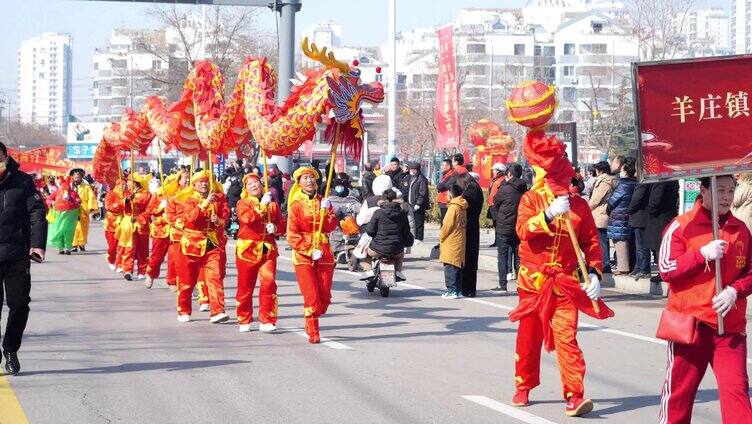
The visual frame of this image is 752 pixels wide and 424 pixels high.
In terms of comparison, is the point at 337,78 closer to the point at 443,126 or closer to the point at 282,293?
the point at 282,293

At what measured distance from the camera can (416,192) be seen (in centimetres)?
2434

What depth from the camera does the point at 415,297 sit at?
17156mm

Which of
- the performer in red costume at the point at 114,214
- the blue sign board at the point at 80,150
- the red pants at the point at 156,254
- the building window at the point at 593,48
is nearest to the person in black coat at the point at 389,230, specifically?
the red pants at the point at 156,254

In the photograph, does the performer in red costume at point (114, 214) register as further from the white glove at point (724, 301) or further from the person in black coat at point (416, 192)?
the white glove at point (724, 301)

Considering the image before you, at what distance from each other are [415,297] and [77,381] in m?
7.84

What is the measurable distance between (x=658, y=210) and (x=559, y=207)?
30.0 ft

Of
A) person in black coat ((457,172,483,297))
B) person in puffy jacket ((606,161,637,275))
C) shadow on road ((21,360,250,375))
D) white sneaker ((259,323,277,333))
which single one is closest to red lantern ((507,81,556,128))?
shadow on road ((21,360,250,375))

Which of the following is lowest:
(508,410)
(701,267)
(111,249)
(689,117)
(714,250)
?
(508,410)

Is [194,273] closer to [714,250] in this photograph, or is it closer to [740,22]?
[714,250]

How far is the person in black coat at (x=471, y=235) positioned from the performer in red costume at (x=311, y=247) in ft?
15.0

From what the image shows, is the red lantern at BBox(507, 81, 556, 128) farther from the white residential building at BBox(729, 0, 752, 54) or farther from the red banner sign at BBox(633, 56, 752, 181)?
the white residential building at BBox(729, 0, 752, 54)

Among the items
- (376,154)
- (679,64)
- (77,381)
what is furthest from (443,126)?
(376,154)

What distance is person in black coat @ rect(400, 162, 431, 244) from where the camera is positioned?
2422 centimetres

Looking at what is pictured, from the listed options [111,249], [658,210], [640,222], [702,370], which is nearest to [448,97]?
[111,249]
